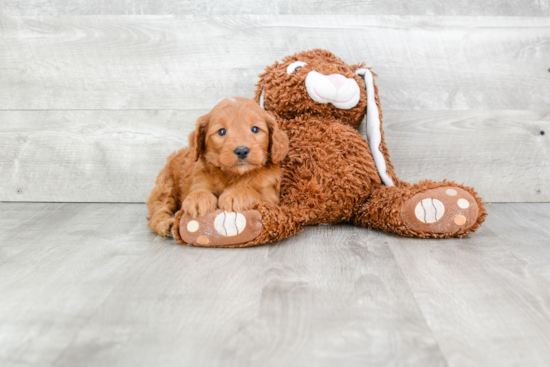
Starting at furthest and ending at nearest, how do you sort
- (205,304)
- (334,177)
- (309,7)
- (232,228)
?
(309,7) → (334,177) → (232,228) → (205,304)

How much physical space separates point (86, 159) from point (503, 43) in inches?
64.1

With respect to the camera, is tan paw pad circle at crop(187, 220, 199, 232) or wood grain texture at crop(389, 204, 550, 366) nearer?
wood grain texture at crop(389, 204, 550, 366)

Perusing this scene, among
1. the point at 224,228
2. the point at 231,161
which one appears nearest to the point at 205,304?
the point at 224,228

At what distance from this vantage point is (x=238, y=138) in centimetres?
115

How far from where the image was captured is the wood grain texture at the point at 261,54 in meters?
1.64

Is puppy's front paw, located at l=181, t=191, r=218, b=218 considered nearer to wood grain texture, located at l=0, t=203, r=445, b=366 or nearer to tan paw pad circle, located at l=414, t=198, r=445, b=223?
wood grain texture, located at l=0, t=203, r=445, b=366

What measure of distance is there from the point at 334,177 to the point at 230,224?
0.35 m

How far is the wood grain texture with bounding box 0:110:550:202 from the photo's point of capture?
1673 millimetres

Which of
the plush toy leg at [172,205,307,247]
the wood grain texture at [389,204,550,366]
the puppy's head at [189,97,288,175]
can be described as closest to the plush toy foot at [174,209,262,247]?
the plush toy leg at [172,205,307,247]

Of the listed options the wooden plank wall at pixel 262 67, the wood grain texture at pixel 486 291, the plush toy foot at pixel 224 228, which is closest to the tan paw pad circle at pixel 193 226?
the plush toy foot at pixel 224 228

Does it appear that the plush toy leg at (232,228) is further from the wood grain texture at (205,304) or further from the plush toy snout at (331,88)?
the plush toy snout at (331,88)

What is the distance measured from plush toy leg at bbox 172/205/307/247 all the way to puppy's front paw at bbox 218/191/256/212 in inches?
0.6

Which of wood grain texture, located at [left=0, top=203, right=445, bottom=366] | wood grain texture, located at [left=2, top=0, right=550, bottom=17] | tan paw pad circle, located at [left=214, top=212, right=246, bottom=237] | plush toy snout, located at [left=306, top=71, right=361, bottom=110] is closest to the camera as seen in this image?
wood grain texture, located at [left=0, top=203, right=445, bottom=366]

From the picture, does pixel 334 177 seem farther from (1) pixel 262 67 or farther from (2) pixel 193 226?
(1) pixel 262 67
